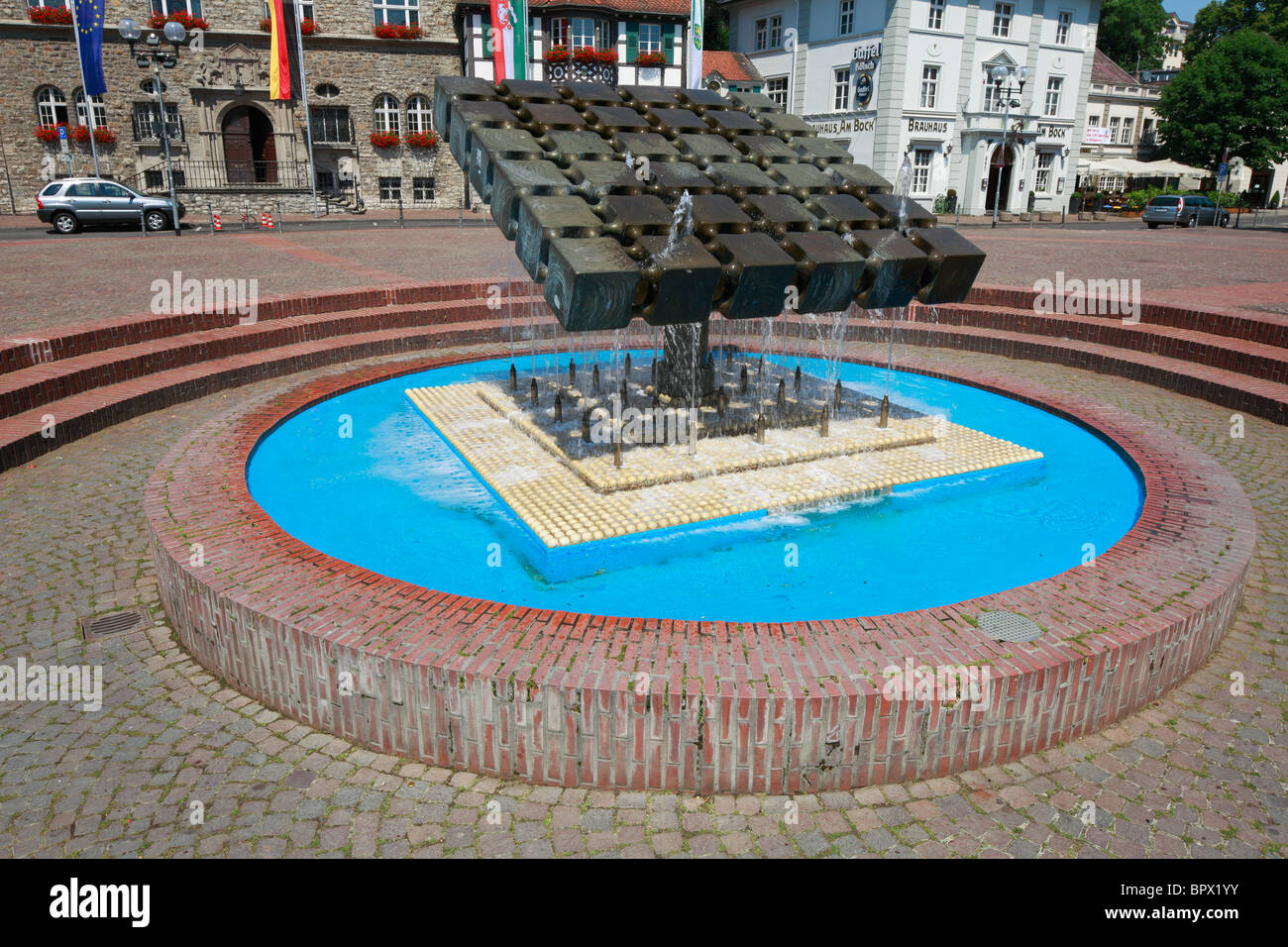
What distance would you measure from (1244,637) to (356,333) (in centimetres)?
1185

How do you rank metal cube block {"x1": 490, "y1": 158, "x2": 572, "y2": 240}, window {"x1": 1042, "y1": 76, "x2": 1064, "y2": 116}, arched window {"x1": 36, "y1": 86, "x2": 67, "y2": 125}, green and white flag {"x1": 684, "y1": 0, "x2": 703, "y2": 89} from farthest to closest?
window {"x1": 1042, "y1": 76, "x2": 1064, "y2": 116} → arched window {"x1": 36, "y1": 86, "x2": 67, "y2": 125} → green and white flag {"x1": 684, "y1": 0, "x2": 703, "y2": 89} → metal cube block {"x1": 490, "y1": 158, "x2": 572, "y2": 240}

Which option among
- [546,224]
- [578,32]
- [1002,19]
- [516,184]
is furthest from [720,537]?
[1002,19]

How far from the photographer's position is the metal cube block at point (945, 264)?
862 cm

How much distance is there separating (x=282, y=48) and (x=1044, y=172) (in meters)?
39.1

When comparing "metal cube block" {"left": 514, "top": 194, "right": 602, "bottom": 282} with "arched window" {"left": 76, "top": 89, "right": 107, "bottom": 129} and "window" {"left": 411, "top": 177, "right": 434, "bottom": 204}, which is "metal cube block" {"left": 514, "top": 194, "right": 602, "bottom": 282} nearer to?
"window" {"left": 411, "top": 177, "right": 434, "bottom": 204}

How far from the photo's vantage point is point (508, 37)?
29.2m

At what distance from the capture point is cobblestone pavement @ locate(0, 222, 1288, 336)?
14789mm

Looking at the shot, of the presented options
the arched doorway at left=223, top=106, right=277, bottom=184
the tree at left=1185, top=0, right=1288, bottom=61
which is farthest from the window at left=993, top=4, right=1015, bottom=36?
the arched doorway at left=223, top=106, right=277, bottom=184

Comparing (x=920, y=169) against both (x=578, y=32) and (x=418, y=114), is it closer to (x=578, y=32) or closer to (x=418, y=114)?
(x=578, y=32)

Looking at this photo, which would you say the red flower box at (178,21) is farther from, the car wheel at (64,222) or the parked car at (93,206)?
the car wheel at (64,222)

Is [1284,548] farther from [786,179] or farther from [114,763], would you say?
[114,763]

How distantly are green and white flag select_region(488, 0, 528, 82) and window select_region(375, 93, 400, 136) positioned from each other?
47.2ft
